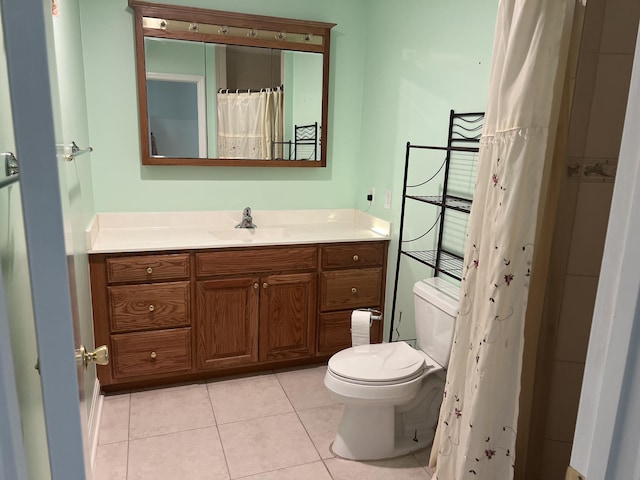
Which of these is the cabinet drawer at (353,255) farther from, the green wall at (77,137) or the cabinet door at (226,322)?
the green wall at (77,137)

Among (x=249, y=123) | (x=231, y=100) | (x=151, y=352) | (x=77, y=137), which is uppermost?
(x=231, y=100)

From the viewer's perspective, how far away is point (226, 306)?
2848 mm

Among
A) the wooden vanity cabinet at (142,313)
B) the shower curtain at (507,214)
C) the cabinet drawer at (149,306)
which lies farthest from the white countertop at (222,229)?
the shower curtain at (507,214)

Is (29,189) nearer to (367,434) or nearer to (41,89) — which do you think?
(41,89)

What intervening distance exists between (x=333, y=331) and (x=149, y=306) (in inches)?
44.8

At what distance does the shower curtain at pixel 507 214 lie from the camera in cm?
142

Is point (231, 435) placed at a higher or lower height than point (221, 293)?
lower

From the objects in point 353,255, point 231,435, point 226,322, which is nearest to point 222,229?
point 226,322

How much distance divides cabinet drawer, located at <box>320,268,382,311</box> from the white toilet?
0.66 m

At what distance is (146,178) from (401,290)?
174 centimetres

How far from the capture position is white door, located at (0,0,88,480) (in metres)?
0.68

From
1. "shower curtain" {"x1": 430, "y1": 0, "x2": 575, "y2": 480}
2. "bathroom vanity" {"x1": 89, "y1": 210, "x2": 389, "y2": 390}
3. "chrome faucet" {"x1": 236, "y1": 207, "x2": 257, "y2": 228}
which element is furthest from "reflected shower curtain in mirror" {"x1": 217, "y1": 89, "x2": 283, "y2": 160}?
"shower curtain" {"x1": 430, "y1": 0, "x2": 575, "y2": 480}

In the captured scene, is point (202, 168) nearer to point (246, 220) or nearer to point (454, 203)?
point (246, 220)

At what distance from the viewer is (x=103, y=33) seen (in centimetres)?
282
